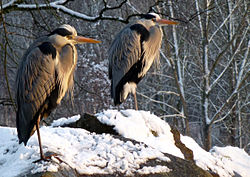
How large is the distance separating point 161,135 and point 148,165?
1720 millimetres

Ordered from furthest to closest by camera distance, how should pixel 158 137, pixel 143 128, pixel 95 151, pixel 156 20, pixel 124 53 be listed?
pixel 156 20 < pixel 124 53 < pixel 158 137 < pixel 143 128 < pixel 95 151

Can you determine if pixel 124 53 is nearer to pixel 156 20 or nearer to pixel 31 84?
pixel 156 20

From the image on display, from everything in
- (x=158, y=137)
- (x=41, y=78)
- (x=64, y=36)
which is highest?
(x=64, y=36)

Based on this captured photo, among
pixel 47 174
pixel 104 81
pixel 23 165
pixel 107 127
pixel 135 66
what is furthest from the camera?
pixel 104 81

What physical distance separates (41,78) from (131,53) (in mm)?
2930

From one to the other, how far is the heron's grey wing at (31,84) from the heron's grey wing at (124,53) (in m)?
2.77

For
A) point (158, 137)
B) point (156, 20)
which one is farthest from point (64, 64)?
point (156, 20)

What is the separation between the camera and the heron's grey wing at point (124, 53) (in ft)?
21.1

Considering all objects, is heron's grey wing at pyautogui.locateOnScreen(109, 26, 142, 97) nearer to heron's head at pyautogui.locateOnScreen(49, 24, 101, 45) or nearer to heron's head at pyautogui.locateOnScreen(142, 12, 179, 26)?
heron's head at pyautogui.locateOnScreen(142, 12, 179, 26)

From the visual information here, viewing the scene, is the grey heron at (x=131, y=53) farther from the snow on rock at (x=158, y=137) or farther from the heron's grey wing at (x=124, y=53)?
the snow on rock at (x=158, y=137)

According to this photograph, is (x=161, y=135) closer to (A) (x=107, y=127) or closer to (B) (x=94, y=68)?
(A) (x=107, y=127)

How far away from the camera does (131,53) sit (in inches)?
257

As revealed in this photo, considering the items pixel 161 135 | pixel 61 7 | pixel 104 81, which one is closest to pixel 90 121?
pixel 161 135

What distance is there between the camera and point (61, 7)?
5.88 m
